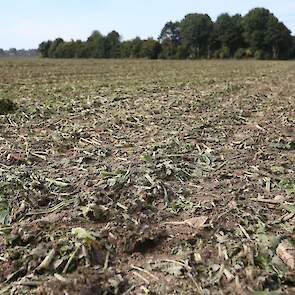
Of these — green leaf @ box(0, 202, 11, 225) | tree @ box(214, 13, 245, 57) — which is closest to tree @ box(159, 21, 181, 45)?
tree @ box(214, 13, 245, 57)

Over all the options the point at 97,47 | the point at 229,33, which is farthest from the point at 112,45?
the point at 229,33

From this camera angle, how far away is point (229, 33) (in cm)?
7175

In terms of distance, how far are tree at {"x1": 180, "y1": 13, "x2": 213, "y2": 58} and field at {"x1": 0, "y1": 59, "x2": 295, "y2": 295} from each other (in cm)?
6684

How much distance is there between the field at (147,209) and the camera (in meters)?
2.96

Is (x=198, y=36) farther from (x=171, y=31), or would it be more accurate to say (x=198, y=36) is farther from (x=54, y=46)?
(x=54, y=46)

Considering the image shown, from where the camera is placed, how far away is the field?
9.71ft

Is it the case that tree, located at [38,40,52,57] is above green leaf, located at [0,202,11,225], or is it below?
below

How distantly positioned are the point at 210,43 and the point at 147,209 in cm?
7186

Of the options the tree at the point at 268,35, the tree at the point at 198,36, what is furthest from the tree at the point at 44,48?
the tree at the point at 268,35

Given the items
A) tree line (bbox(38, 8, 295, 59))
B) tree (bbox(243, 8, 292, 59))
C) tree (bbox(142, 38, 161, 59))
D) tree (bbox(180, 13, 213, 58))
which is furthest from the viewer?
tree (bbox(180, 13, 213, 58))

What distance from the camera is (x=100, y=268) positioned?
3.06 metres

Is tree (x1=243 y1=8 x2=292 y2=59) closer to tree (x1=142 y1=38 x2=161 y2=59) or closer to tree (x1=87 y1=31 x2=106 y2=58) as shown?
tree (x1=142 y1=38 x2=161 y2=59)

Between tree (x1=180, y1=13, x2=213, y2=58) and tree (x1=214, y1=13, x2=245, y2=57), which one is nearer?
tree (x1=214, y1=13, x2=245, y2=57)

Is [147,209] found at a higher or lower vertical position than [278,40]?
higher
